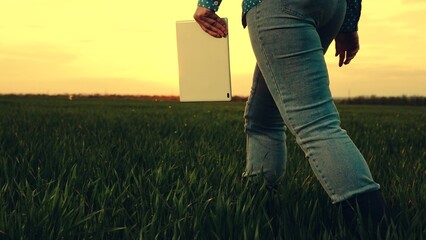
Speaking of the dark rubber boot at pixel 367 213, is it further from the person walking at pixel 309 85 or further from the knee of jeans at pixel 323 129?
the knee of jeans at pixel 323 129

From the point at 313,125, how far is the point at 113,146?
265cm

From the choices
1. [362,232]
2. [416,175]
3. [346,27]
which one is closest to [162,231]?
[362,232]

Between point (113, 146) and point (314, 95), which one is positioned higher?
point (314, 95)

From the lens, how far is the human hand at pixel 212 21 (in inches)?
86.4

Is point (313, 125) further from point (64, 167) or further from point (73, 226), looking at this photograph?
point (64, 167)

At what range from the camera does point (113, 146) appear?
4523 millimetres

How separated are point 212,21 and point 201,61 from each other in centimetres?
31

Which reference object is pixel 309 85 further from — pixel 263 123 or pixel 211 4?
pixel 263 123

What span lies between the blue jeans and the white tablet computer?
0.30 meters

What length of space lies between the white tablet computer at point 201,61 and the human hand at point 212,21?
22 centimetres

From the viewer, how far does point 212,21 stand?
2203 millimetres

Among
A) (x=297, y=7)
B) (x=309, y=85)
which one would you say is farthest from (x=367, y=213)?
(x=297, y=7)

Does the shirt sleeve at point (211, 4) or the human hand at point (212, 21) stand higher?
the shirt sleeve at point (211, 4)

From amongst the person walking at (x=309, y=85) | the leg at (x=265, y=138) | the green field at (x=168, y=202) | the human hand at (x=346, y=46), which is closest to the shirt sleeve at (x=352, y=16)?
the human hand at (x=346, y=46)
